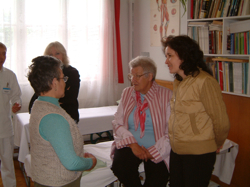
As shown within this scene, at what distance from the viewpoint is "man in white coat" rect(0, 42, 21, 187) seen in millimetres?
2189

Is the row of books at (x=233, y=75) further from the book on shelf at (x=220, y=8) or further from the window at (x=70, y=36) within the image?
the window at (x=70, y=36)

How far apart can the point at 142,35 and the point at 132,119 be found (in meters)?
2.45

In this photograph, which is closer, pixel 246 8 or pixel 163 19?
pixel 246 8

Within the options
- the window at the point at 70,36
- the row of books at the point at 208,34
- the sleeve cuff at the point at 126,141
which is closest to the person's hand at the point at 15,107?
the sleeve cuff at the point at 126,141

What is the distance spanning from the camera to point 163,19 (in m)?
3.50

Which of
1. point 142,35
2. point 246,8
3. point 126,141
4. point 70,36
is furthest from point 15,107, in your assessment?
point 142,35

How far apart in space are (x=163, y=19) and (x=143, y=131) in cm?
212

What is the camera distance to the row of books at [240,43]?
2.13 meters

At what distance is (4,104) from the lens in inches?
86.9

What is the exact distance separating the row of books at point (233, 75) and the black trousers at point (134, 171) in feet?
3.35

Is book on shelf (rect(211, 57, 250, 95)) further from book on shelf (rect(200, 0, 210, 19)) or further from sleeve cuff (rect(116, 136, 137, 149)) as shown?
sleeve cuff (rect(116, 136, 137, 149))

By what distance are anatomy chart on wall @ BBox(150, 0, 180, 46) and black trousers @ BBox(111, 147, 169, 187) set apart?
2.02 meters

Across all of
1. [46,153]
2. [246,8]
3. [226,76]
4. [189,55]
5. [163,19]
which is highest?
[163,19]

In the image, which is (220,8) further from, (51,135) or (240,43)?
(51,135)
